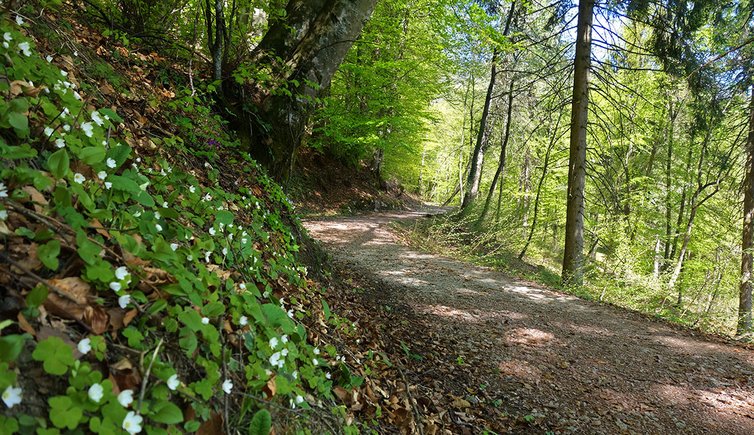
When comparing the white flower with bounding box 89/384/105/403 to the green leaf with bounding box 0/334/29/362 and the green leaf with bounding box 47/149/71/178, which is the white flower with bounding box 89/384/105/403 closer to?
the green leaf with bounding box 0/334/29/362

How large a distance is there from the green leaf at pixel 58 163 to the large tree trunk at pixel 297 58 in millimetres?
3310

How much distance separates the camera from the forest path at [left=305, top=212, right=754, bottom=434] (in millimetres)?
3324

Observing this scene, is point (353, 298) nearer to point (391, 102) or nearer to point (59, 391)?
point (59, 391)

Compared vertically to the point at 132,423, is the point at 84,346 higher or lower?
higher

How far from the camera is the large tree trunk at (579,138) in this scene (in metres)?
8.39

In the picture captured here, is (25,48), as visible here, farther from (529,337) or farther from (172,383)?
(529,337)

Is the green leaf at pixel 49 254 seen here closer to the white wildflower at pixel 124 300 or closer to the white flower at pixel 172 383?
the white wildflower at pixel 124 300

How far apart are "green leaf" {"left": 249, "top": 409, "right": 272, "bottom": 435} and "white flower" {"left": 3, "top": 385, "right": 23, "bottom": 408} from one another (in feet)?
2.20

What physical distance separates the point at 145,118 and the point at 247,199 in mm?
1006

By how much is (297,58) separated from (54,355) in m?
4.26

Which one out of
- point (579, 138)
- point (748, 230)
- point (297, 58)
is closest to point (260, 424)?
point (297, 58)

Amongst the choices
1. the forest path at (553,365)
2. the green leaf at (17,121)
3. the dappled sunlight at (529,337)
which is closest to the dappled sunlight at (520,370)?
the forest path at (553,365)

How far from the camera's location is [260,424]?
1.36 meters

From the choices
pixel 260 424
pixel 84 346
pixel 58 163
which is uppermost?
pixel 58 163
